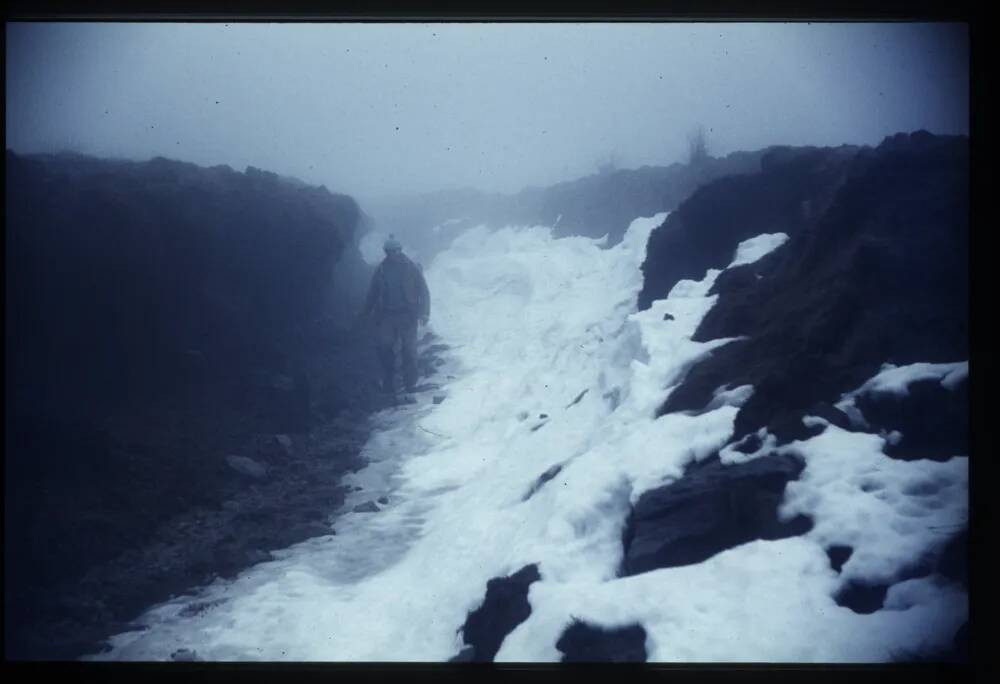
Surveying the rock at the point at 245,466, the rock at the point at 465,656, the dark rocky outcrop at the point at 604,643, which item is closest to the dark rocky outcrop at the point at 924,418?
the dark rocky outcrop at the point at 604,643

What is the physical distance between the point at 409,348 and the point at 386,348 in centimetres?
13

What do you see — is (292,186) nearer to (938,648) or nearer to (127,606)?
(127,606)

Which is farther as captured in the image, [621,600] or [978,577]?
[978,577]

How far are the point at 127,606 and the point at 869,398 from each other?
148 inches

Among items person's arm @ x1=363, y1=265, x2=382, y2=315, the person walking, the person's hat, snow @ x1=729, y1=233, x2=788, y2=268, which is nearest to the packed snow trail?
snow @ x1=729, y1=233, x2=788, y2=268

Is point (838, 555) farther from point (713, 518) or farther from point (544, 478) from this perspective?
point (544, 478)

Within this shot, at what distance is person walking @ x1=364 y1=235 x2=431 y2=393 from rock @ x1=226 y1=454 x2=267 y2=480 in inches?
31.4

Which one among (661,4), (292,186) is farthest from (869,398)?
(292,186)

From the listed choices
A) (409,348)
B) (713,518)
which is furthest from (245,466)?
(713,518)

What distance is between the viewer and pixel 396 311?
12.2 feet

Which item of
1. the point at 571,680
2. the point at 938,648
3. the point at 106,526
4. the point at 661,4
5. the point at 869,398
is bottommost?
the point at 571,680

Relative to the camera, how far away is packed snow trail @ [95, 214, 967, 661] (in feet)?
9.41

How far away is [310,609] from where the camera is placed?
314 cm

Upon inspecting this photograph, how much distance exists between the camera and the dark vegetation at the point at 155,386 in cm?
322
